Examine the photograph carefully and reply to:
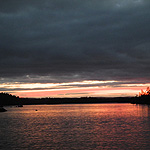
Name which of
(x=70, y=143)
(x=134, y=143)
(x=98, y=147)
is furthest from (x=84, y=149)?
(x=134, y=143)

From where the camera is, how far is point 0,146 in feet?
157

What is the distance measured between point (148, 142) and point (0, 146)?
29908 millimetres

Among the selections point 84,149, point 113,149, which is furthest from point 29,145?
point 113,149

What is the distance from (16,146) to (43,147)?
552 cm

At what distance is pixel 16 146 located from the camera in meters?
47.3

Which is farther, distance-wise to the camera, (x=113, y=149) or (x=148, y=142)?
(x=148, y=142)

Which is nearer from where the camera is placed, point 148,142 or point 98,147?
point 98,147

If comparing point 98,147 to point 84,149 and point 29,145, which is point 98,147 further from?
point 29,145

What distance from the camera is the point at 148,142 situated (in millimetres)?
49531

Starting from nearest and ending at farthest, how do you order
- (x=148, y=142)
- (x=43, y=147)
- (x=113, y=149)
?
(x=113, y=149) < (x=43, y=147) < (x=148, y=142)

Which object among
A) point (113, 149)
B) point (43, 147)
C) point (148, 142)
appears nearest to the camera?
point (113, 149)

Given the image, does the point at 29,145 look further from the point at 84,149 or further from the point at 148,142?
the point at 148,142

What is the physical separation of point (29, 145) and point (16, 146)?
8.29 feet

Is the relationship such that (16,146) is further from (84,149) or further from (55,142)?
(84,149)
